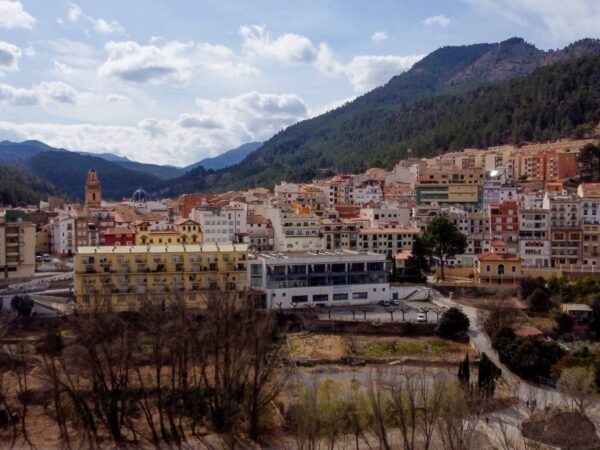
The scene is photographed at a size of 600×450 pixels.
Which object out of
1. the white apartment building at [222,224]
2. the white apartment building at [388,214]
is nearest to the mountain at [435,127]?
the white apartment building at [388,214]

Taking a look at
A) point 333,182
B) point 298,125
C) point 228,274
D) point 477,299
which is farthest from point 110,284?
point 298,125

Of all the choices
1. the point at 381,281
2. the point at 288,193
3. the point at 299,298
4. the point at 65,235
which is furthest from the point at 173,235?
the point at 288,193

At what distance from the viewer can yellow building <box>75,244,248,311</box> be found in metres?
33.6

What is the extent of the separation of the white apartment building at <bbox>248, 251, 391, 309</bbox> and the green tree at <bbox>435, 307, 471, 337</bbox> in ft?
19.0

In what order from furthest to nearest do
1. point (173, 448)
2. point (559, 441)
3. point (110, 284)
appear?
point (110, 284), point (173, 448), point (559, 441)

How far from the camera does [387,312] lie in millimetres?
34312

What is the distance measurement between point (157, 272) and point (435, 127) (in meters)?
73.5

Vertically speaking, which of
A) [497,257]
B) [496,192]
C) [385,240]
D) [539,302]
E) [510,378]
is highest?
[496,192]

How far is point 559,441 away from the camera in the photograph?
18.3m

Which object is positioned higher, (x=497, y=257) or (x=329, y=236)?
(x=329, y=236)

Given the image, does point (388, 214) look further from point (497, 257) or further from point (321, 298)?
point (321, 298)

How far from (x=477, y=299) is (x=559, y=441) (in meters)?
19.4

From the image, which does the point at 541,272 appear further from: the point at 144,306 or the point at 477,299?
A: the point at 144,306

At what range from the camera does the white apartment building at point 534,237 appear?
4275 cm
